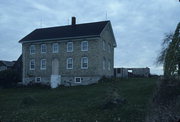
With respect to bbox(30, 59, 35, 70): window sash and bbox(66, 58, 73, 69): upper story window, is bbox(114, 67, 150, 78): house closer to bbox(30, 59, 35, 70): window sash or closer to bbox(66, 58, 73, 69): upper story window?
bbox(66, 58, 73, 69): upper story window

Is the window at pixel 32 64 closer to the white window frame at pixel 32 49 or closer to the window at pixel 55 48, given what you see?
the white window frame at pixel 32 49

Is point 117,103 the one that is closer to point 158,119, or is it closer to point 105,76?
point 158,119

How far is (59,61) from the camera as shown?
1538 inches

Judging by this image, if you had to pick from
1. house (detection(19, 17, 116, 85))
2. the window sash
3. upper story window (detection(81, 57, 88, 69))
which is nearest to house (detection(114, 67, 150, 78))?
house (detection(19, 17, 116, 85))

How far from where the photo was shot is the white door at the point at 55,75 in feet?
128

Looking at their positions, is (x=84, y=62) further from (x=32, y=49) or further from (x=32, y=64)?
(x=32, y=49)

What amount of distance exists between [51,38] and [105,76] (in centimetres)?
990

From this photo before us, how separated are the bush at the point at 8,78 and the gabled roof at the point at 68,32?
18.6 feet

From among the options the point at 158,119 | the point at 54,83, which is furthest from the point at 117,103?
the point at 54,83

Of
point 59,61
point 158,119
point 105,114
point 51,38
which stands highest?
point 51,38

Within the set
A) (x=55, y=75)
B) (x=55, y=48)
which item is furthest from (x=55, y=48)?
(x=55, y=75)

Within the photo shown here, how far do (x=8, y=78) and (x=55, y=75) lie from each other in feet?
27.3

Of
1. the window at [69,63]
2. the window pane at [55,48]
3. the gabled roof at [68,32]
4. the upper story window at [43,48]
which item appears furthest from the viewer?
the upper story window at [43,48]

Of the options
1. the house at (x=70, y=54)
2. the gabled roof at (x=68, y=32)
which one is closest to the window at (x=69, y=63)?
the house at (x=70, y=54)
